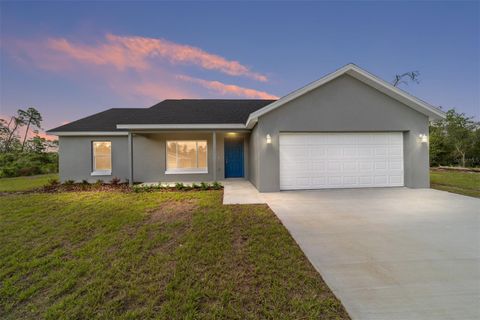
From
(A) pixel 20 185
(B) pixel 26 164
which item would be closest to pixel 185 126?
(A) pixel 20 185

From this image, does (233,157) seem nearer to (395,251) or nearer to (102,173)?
(102,173)

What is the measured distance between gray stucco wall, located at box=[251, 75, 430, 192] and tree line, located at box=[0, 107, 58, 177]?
2030 cm

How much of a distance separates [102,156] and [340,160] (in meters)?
12.4

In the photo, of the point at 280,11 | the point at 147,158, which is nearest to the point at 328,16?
the point at 280,11

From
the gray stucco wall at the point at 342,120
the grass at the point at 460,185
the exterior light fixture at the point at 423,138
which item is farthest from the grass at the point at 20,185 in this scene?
the grass at the point at 460,185

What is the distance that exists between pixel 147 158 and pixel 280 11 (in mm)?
11242

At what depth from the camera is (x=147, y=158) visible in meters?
10.6

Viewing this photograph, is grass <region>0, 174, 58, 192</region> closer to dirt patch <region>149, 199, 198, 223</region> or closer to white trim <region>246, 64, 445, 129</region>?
dirt patch <region>149, 199, 198, 223</region>

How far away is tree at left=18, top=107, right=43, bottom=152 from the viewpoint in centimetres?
2290

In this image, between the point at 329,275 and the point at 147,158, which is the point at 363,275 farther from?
the point at 147,158

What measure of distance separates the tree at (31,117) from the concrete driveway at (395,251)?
3238cm

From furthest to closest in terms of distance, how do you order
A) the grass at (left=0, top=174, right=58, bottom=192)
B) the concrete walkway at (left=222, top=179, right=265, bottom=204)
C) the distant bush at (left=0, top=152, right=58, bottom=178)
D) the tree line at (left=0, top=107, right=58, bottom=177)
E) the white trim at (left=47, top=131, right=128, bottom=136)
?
the tree line at (left=0, top=107, right=58, bottom=177), the distant bush at (left=0, top=152, right=58, bottom=178), the white trim at (left=47, top=131, right=128, bottom=136), the grass at (left=0, top=174, right=58, bottom=192), the concrete walkway at (left=222, top=179, right=265, bottom=204)

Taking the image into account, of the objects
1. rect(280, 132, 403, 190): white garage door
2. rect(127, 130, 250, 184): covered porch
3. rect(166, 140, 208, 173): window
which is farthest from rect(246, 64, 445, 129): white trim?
rect(166, 140, 208, 173): window

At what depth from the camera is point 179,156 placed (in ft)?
35.3
